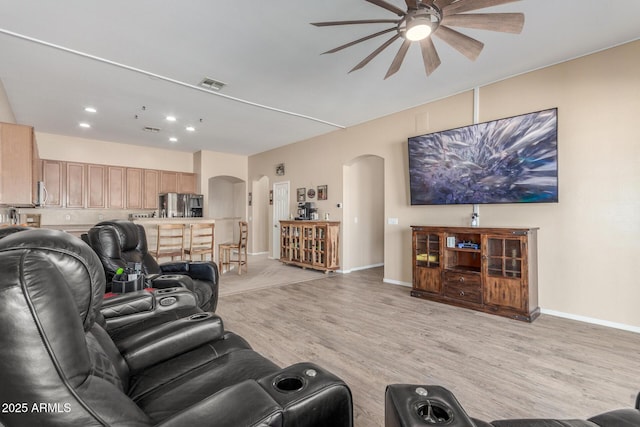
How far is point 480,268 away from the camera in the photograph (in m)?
3.75

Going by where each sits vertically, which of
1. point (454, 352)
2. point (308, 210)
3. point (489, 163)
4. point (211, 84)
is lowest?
Result: point (454, 352)

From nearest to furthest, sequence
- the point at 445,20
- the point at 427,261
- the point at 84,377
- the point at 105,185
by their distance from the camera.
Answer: the point at 84,377, the point at 445,20, the point at 427,261, the point at 105,185

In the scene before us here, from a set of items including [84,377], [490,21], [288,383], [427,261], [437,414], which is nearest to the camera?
[84,377]

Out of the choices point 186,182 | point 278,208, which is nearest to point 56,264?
point 278,208

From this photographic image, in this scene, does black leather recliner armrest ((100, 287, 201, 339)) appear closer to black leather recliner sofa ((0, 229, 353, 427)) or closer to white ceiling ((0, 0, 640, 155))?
black leather recliner sofa ((0, 229, 353, 427))

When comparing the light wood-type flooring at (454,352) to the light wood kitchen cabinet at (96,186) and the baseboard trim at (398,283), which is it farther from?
the light wood kitchen cabinet at (96,186)

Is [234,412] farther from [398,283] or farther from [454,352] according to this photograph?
[398,283]

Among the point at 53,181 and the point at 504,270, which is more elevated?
the point at 53,181

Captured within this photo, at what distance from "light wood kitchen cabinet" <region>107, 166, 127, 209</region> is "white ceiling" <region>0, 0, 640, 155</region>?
5.83ft

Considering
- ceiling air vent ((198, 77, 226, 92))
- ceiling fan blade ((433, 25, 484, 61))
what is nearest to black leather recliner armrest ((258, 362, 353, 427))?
ceiling fan blade ((433, 25, 484, 61))

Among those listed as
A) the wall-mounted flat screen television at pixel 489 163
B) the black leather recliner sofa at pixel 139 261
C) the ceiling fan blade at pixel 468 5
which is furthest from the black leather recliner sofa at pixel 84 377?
the wall-mounted flat screen television at pixel 489 163

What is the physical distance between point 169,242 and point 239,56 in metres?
3.66

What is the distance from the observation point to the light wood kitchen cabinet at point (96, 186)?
6664mm

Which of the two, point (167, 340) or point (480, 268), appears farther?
point (480, 268)
